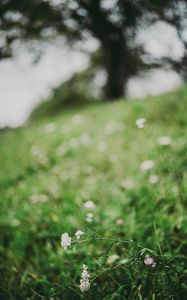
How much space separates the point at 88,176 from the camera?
10.9ft

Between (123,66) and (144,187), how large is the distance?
582cm

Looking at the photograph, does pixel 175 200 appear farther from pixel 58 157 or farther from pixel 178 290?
pixel 58 157

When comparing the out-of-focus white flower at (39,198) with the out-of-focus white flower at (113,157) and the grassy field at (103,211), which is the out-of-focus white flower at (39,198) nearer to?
the grassy field at (103,211)

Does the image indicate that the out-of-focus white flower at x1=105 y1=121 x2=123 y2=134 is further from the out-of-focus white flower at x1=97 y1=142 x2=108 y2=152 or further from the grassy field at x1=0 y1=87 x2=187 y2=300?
the out-of-focus white flower at x1=97 y1=142 x2=108 y2=152

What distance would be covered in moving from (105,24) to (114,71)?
3.73 m

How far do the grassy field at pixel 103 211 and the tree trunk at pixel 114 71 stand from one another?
9.98 feet

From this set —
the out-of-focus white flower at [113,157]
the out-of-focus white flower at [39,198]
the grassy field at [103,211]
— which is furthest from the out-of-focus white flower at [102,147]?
the out-of-focus white flower at [39,198]

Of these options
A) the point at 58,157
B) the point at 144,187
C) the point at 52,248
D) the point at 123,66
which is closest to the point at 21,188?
the point at 58,157

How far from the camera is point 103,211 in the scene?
2.49 metres

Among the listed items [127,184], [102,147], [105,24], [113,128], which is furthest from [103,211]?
[105,24]

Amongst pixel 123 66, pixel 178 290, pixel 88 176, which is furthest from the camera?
pixel 123 66

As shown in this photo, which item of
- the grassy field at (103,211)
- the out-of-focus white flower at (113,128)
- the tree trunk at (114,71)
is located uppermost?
the tree trunk at (114,71)

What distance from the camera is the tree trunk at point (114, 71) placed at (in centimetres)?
704

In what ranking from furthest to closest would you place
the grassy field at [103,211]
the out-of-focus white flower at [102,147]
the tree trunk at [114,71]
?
the tree trunk at [114,71] → the out-of-focus white flower at [102,147] → the grassy field at [103,211]
